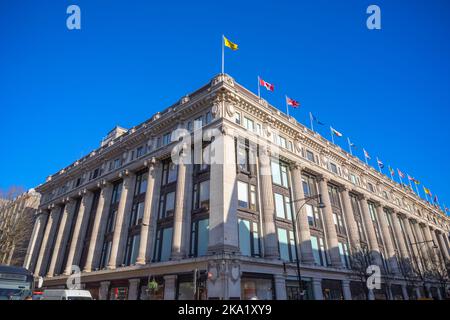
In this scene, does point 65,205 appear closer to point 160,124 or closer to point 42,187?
point 42,187

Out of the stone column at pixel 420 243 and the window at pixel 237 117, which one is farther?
the stone column at pixel 420 243

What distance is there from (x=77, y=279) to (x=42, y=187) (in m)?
29.3

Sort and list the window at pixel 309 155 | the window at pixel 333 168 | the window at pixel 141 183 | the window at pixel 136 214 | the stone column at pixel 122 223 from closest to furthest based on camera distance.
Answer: the stone column at pixel 122 223 < the window at pixel 136 214 < the window at pixel 141 183 < the window at pixel 309 155 < the window at pixel 333 168

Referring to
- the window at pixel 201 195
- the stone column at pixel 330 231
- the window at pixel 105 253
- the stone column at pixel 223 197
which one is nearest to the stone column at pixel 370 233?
the stone column at pixel 330 231

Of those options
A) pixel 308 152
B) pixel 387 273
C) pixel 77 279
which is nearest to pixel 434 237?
pixel 387 273

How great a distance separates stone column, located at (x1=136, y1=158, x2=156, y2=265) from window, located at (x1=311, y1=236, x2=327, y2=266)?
19862 millimetres

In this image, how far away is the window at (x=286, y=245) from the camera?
29.9 m

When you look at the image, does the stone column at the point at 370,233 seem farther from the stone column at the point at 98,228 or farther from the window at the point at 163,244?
the stone column at the point at 98,228

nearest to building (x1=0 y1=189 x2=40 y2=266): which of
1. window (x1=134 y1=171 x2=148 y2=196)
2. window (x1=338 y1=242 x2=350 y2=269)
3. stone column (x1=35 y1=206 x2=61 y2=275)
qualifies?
stone column (x1=35 y1=206 x2=61 y2=275)

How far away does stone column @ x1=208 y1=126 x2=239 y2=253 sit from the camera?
81.3 feet

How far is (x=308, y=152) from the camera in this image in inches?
1633

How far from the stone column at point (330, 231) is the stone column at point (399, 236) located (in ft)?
71.8

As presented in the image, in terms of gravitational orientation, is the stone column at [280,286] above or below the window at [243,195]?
below
